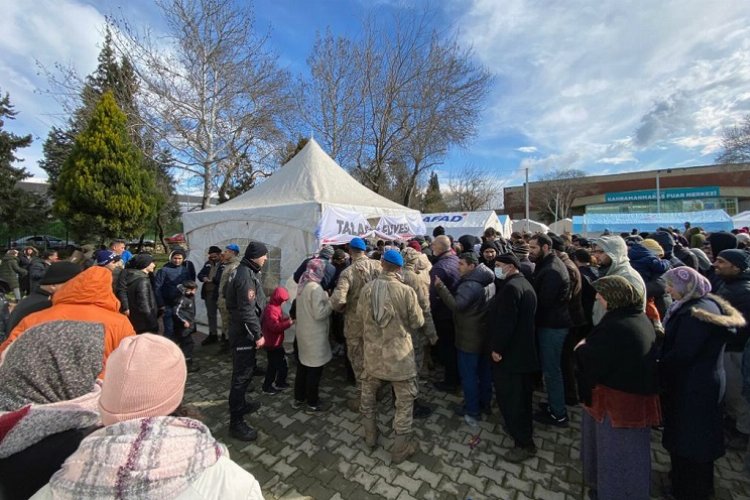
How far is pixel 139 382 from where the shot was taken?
3.59ft

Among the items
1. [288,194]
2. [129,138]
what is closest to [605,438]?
[288,194]

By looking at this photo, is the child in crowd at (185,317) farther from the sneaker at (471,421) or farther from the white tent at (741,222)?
the white tent at (741,222)

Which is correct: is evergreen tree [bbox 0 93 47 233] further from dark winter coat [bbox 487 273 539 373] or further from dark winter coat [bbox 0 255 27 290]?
dark winter coat [bbox 487 273 539 373]

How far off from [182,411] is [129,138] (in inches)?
613

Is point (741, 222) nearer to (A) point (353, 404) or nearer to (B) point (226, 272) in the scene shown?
(A) point (353, 404)

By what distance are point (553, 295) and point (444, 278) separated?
4.18ft

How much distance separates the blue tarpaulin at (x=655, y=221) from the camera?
1555 cm

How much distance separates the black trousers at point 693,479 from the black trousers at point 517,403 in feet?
3.35

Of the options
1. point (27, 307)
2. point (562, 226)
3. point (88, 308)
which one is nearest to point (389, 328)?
point (88, 308)

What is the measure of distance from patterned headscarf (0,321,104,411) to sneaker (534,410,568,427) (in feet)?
13.0

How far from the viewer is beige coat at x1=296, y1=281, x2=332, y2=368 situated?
3660 mm

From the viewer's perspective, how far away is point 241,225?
666 centimetres

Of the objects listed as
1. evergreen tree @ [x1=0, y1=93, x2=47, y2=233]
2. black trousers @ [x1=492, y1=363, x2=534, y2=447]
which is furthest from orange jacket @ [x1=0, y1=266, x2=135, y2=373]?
evergreen tree @ [x1=0, y1=93, x2=47, y2=233]

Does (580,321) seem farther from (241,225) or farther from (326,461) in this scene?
(241,225)
